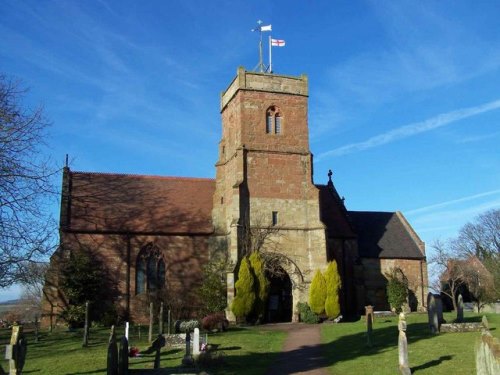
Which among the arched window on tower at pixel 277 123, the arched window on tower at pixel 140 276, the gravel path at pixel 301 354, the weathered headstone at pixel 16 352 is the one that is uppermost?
the arched window on tower at pixel 277 123

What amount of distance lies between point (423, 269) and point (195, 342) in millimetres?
28155

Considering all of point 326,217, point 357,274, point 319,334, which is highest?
point 326,217

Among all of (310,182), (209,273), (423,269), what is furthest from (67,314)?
(423,269)

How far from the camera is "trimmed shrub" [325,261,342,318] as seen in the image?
32.5 meters

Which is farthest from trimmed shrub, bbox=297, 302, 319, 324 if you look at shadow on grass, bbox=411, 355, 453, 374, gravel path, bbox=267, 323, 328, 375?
shadow on grass, bbox=411, 355, 453, 374

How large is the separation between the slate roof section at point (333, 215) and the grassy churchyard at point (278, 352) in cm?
1300

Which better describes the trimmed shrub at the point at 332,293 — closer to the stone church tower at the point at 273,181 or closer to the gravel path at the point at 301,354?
the stone church tower at the point at 273,181

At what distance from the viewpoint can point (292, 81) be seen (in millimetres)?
37000

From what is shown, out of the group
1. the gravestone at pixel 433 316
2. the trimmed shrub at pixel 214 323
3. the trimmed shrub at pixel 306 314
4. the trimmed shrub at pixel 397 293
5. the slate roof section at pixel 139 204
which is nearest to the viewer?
the gravestone at pixel 433 316

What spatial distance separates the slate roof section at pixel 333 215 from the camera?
1544 inches

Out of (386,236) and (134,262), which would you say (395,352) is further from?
(386,236)

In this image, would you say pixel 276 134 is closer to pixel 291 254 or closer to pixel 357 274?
pixel 291 254

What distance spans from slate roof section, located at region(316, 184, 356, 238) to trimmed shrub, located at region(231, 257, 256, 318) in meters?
9.45

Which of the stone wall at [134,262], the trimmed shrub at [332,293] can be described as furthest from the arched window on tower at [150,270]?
the trimmed shrub at [332,293]
